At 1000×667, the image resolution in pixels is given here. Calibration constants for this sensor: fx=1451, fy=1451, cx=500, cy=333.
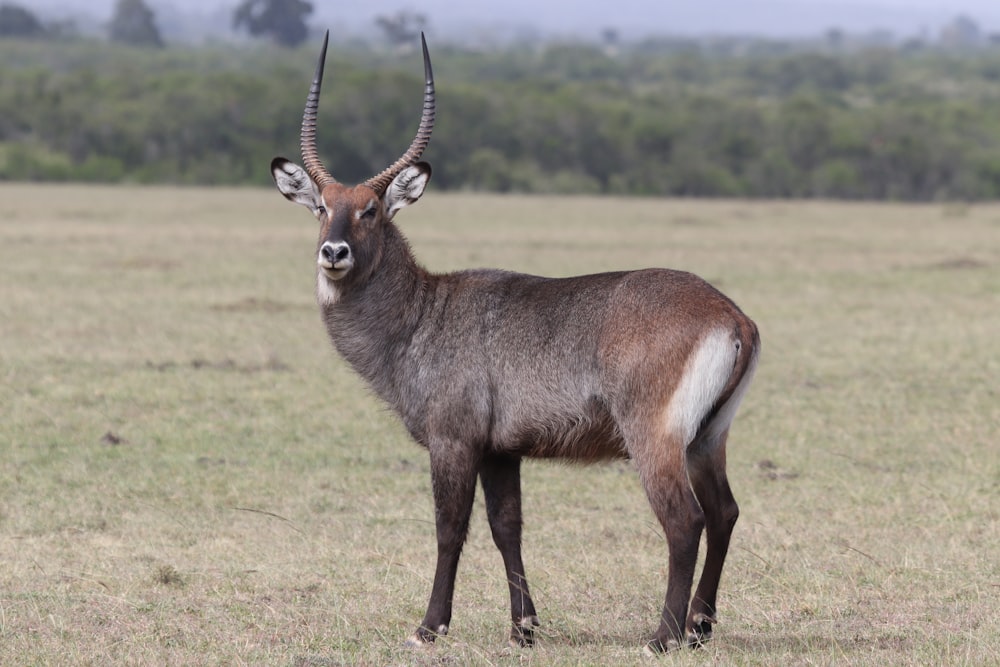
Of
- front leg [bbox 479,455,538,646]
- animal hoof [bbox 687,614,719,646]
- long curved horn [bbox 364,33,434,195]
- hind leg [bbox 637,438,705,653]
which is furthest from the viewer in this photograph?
long curved horn [bbox 364,33,434,195]

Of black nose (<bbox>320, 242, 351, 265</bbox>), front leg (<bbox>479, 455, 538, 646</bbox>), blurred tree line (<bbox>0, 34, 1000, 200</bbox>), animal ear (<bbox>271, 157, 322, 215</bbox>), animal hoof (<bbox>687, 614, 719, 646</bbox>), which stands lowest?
blurred tree line (<bbox>0, 34, 1000, 200</bbox>)

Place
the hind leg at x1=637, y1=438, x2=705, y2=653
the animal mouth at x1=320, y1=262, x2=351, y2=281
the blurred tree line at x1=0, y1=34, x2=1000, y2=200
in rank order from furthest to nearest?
the blurred tree line at x1=0, y1=34, x2=1000, y2=200, the animal mouth at x1=320, y1=262, x2=351, y2=281, the hind leg at x1=637, y1=438, x2=705, y2=653

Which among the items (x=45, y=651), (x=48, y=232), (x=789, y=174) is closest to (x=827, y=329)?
(x=45, y=651)

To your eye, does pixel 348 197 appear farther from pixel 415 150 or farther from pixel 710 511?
pixel 710 511

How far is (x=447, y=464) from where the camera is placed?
484 centimetres

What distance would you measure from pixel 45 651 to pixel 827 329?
10.0 m

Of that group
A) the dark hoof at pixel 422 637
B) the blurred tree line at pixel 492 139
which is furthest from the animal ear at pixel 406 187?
the blurred tree line at pixel 492 139

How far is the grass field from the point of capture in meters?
4.98

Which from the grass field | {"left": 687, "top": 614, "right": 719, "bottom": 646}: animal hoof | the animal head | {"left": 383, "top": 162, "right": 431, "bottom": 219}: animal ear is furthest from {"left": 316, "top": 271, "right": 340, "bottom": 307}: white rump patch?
{"left": 687, "top": 614, "right": 719, "bottom": 646}: animal hoof

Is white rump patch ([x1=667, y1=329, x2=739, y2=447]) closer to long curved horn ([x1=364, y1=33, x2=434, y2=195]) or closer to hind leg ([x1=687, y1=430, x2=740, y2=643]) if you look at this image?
hind leg ([x1=687, y1=430, x2=740, y2=643])

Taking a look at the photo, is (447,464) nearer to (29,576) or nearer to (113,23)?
(29,576)

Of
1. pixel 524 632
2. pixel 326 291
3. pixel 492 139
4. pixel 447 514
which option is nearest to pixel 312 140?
pixel 326 291

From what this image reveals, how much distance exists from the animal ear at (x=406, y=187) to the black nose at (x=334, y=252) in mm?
424

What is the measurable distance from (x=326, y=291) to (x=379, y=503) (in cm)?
222
